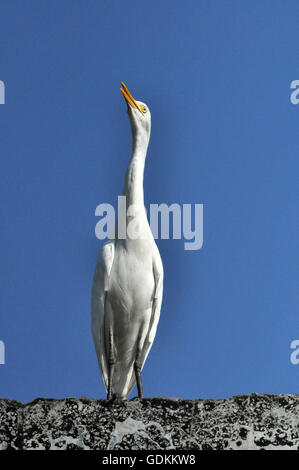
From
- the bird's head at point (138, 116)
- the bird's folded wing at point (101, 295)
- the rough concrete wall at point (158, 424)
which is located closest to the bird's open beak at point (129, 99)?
the bird's head at point (138, 116)

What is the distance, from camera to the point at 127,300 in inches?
282

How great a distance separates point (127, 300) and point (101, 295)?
28cm

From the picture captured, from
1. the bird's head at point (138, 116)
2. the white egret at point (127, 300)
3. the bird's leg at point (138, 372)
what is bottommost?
the bird's leg at point (138, 372)

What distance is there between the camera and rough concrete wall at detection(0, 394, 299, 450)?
5.05 m

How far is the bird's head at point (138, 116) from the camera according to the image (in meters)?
8.38

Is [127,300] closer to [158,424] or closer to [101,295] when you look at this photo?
[101,295]

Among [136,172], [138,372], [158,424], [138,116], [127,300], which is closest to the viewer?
[158,424]

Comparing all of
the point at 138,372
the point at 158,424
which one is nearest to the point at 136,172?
the point at 138,372

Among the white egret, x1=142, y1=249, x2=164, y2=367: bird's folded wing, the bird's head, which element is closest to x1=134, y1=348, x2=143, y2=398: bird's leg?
the white egret

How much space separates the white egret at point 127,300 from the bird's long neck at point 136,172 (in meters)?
0.01

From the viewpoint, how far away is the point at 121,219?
24.6 feet

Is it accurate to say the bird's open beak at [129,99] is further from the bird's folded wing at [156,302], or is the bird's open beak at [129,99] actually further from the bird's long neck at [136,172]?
the bird's folded wing at [156,302]

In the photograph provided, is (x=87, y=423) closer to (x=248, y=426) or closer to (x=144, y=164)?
(x=248, y=426)
